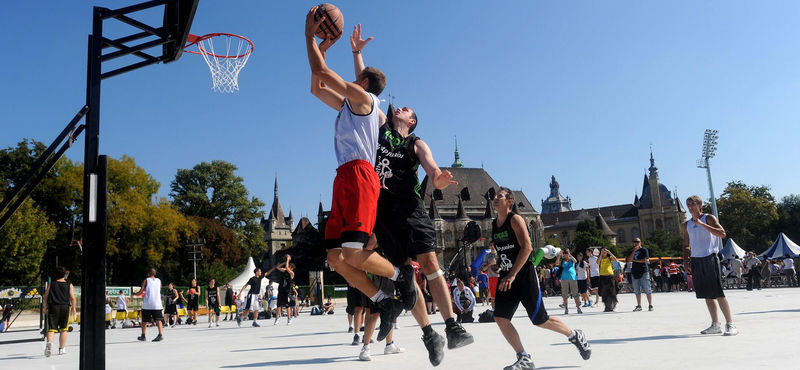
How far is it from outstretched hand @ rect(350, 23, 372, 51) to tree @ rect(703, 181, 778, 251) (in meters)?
81.0

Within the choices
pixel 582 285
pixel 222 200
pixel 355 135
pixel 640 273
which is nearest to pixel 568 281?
pixel 582 285

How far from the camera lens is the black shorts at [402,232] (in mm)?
5387

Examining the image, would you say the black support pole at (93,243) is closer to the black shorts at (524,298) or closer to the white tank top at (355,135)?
the white tank top at (355,135)

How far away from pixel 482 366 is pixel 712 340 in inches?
135

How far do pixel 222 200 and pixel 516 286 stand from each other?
2566 inches

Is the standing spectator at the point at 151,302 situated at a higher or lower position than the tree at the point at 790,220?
lower

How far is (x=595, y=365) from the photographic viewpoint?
560 centimetres

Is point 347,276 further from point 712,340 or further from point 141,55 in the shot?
point 712,340

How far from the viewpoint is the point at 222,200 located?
67625 millimetres

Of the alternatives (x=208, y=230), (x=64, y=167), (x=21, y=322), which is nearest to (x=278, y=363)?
(x=21, y=322)

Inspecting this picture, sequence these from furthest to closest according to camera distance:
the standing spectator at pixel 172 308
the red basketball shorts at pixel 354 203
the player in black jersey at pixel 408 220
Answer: the standing spectator at pixel 172 308 → the player in black jersey at pixel 408 220 → the red basketball shorts at pixel 354 203

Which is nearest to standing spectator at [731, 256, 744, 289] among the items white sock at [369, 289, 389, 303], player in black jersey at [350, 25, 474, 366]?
player in black jersey at [350, 25, 474, 366]

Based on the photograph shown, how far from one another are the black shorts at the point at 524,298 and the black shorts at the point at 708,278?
3.93 meters

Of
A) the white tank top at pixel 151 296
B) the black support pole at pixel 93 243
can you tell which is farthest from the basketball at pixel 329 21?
the white tank top at pixel 151 296
